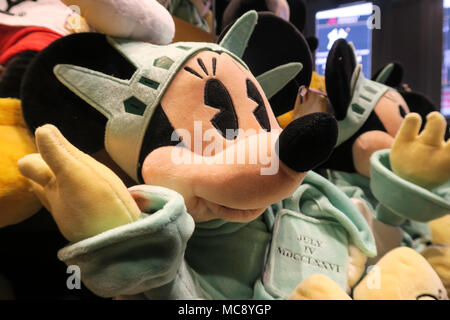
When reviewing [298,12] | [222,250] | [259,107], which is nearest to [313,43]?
[298,12]

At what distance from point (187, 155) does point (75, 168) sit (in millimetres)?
140

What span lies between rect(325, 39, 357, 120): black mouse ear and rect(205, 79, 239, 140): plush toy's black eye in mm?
342

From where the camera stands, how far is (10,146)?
469 mm

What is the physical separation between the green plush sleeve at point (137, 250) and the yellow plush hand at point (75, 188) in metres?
0.02

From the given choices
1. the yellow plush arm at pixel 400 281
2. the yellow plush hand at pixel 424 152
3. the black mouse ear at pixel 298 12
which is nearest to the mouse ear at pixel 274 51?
the yellow plush hand at pixel 424 152

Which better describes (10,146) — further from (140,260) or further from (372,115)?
(372,115)

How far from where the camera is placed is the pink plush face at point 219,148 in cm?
42

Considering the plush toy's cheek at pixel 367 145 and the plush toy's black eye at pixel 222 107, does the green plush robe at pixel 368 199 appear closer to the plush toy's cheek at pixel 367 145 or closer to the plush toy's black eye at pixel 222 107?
the plush toy's cheek at pixel 367 145

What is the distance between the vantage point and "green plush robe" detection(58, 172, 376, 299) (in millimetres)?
365

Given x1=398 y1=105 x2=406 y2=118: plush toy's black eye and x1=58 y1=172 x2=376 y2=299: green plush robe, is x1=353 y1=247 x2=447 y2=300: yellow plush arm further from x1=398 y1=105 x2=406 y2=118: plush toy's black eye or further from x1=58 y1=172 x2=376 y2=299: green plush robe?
x1=398 y1=105 x2=406 y2=118: plush toy's black eye

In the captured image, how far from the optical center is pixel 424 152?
2.04ft

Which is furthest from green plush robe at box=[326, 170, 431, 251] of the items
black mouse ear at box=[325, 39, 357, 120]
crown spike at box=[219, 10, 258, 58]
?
crown spike at box=[219, 10, 258, 58]

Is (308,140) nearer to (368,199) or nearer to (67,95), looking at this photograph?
(67,95)

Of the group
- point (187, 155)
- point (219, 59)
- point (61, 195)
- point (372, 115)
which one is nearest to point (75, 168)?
point (61, 195)
